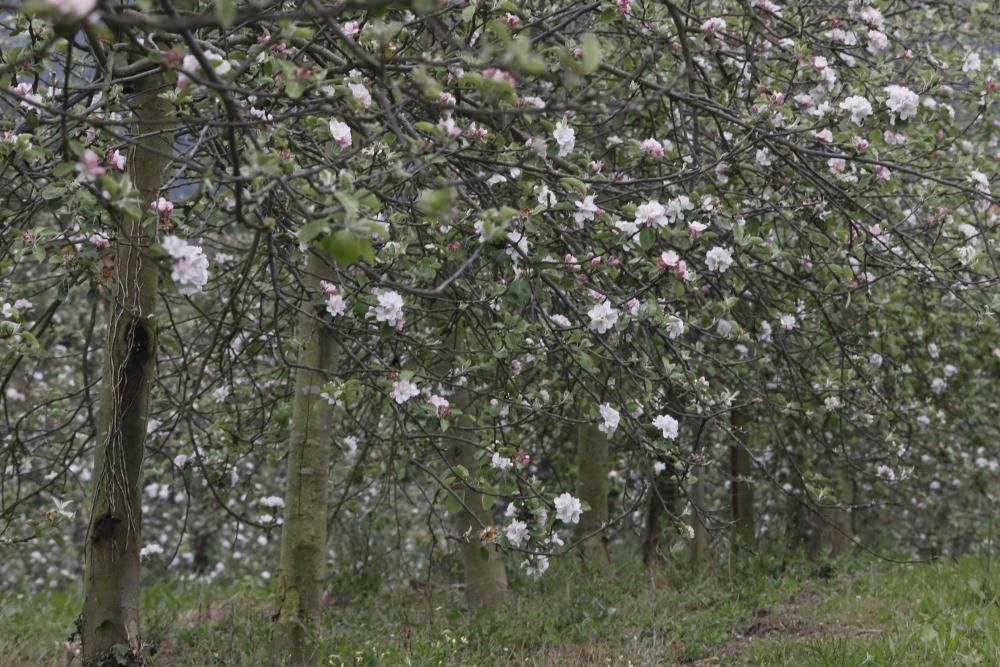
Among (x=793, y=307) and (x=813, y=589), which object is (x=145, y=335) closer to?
(x=793, y=307)

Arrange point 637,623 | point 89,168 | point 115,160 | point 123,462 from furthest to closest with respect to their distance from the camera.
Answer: point 637,623 < point 123,462 < point 115,160 < point 89,168

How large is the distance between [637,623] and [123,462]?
2.96 m

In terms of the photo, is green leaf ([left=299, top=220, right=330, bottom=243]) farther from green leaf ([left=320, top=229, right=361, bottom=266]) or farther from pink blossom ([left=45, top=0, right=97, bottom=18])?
pink blossom ([left=45, top=0, right=97, bottom=18])

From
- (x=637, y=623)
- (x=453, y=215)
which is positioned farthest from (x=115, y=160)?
(x=637, y=623)

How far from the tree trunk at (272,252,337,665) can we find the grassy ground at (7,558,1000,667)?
0.57 feet

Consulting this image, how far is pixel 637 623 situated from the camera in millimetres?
5242

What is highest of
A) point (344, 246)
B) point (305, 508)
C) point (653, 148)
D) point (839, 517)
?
point (653, 148)

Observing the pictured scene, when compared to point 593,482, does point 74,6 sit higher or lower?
lower

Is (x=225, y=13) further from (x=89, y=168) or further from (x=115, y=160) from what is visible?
(x=115, y=160)

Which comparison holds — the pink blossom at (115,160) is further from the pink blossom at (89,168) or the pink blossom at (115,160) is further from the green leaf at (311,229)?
the green leaf at (311,229)

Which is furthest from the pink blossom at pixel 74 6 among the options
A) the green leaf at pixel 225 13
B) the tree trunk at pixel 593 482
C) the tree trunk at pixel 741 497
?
the tree trunk at pixel 741 497

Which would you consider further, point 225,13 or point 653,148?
point 653,148

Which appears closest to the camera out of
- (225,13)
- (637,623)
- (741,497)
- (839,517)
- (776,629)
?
(225,13)

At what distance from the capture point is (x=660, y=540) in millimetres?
7676
